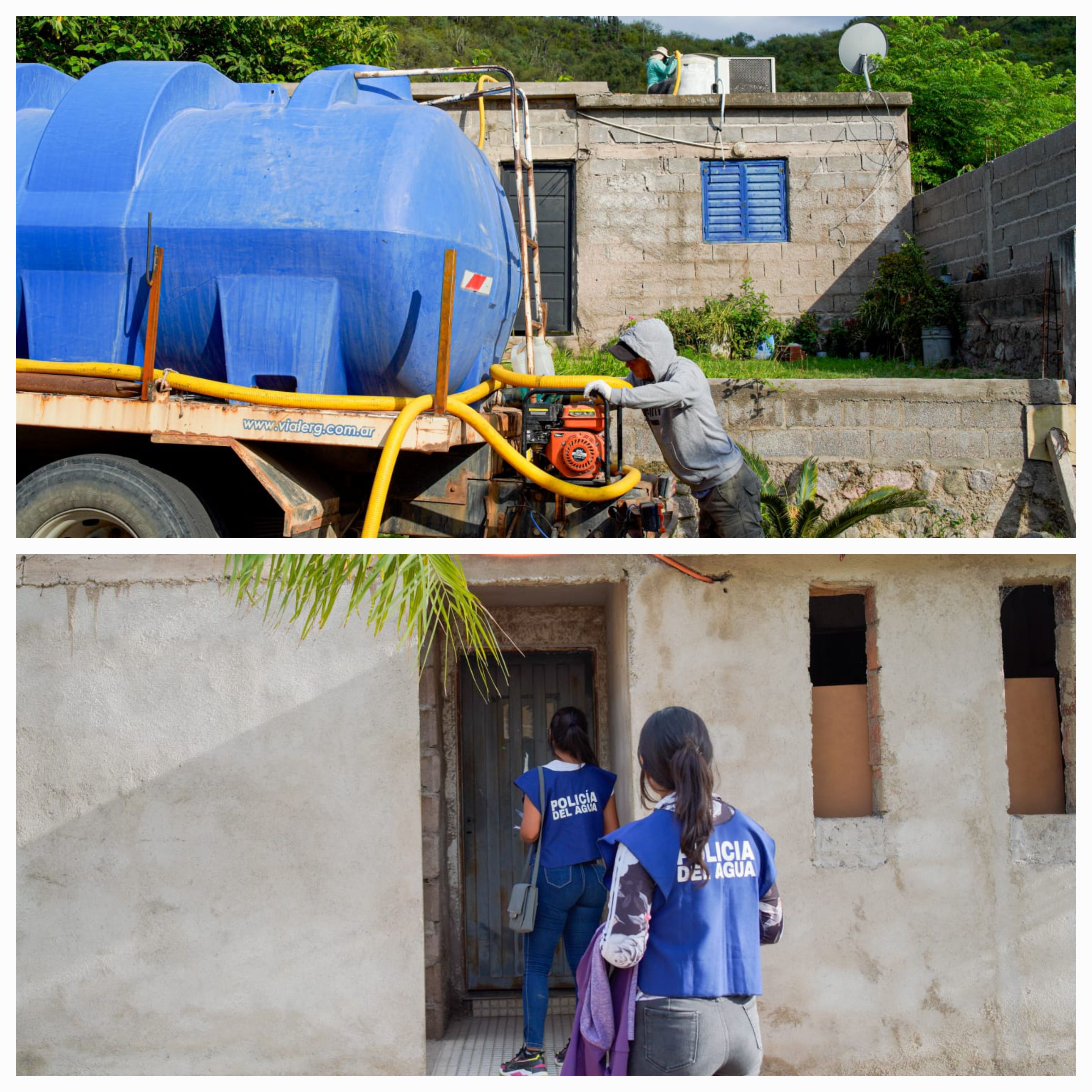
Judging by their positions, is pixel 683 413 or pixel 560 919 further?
pixel 683 413

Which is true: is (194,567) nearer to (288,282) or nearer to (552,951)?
(288,282)

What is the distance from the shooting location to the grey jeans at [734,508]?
199 inches

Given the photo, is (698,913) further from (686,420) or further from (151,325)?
(151,325)

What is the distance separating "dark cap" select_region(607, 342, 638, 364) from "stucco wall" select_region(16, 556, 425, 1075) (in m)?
1.74

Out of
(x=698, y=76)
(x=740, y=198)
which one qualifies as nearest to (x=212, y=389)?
(x=740, y=198)

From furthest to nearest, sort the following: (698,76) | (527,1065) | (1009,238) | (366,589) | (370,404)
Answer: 1. (698,76)
2. (1009,238)
3. (370,404)
4. (527,1065)
5. (366,589)

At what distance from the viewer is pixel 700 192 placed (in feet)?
36.7

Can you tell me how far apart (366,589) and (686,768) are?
1.62m

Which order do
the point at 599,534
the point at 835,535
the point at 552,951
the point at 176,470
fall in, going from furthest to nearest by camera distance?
the point at 835,535 → the point at 599,534 → the point at 176,470 → the point at 552,951

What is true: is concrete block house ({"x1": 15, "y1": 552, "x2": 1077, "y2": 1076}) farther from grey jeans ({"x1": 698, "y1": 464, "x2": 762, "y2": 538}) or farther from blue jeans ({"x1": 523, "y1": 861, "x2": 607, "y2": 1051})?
blue jeans ({"x1": 523, "y1": 861, "x2": 607, "y2": 1051})

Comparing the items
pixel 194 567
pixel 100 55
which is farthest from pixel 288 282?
pixel 100 55

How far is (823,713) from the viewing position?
5195 mm

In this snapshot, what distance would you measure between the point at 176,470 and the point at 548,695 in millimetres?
2519

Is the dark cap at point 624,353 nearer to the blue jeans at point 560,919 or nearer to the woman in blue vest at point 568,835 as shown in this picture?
the woman in blue vest at point 568,835
